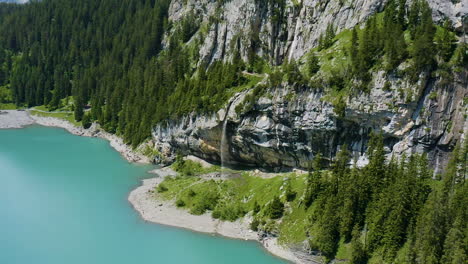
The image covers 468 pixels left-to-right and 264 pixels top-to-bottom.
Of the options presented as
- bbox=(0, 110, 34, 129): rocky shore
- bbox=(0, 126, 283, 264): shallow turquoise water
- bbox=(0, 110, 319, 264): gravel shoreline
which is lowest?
bbox=(0, 110, 34, 129): rocky shore

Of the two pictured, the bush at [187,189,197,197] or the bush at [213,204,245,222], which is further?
the bush at [187,189,197,197]

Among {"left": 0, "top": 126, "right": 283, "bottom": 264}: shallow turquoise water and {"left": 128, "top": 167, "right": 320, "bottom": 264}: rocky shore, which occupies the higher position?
{"left": 128, "top": 167, "right": 320, "bottom": 264}: rocky shore

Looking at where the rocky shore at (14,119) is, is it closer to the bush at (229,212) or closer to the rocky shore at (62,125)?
the rocky shore at (62,125)

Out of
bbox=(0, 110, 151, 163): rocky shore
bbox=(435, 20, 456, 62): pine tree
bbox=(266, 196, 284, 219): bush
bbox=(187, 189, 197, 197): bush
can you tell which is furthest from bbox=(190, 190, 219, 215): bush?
bbox=(435, 20, 456, 62): pine tree

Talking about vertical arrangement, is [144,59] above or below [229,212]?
above

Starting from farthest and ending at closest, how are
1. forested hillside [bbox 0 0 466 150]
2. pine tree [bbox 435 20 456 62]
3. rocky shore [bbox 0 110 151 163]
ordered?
rocky shore [bbox 0 110 151 163] < forested hillside [bbox 0 0 466 150] < pine tree [bbox 435 20 456 62]

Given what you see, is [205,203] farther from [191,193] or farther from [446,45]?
[446,45]

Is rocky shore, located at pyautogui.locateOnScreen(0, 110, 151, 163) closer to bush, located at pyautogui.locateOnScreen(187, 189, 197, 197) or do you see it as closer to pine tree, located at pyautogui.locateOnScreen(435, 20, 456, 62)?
bush, located at pyautogui.locateOnScreen(187, 189, 197, 197)

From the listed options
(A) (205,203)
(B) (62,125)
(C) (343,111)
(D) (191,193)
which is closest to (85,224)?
(D) (191,193)
